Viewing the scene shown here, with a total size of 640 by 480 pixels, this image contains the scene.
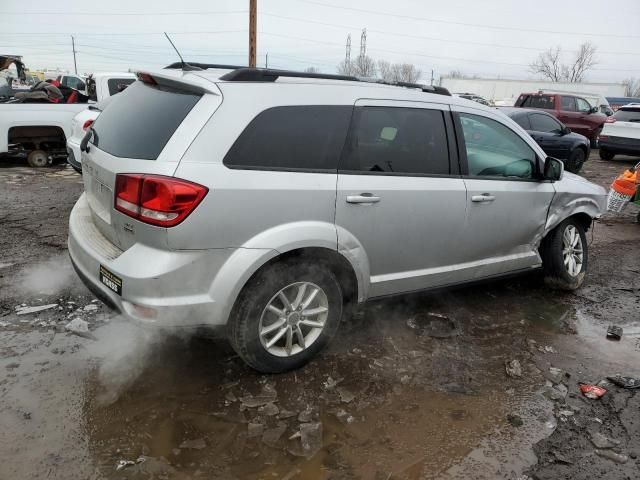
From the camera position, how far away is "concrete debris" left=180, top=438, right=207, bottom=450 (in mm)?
2518

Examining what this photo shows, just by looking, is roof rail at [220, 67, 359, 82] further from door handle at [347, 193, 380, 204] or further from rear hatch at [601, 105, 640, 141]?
rear hatch at [601, 105, 640, 141]

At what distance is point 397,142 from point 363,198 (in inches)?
21.6

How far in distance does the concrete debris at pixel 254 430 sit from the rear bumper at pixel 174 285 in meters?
0.57

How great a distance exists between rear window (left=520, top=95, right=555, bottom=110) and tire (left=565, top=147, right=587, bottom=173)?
4182mm

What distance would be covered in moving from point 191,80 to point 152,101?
1.12 ft

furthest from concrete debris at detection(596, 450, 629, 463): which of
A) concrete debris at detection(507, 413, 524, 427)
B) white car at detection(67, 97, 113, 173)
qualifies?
white car at detection(67, 97, 113, 173)

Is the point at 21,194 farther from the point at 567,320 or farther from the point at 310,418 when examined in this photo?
the point at 567,320

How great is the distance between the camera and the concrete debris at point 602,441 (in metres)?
2.70

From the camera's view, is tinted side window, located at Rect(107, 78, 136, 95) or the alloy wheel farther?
tinted side window, located at Rect(107, 78, 136, 95)

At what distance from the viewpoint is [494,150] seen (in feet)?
13.1

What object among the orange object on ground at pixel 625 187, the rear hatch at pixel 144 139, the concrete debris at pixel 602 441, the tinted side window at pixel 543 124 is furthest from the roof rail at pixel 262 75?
the tinted side window at pixel 543 124

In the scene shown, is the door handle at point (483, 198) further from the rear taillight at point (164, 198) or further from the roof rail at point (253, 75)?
the rear taillight at point (164, 198)

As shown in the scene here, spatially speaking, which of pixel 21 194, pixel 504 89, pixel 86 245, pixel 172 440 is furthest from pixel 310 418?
pixel 504 89

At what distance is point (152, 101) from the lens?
9.92 feet
